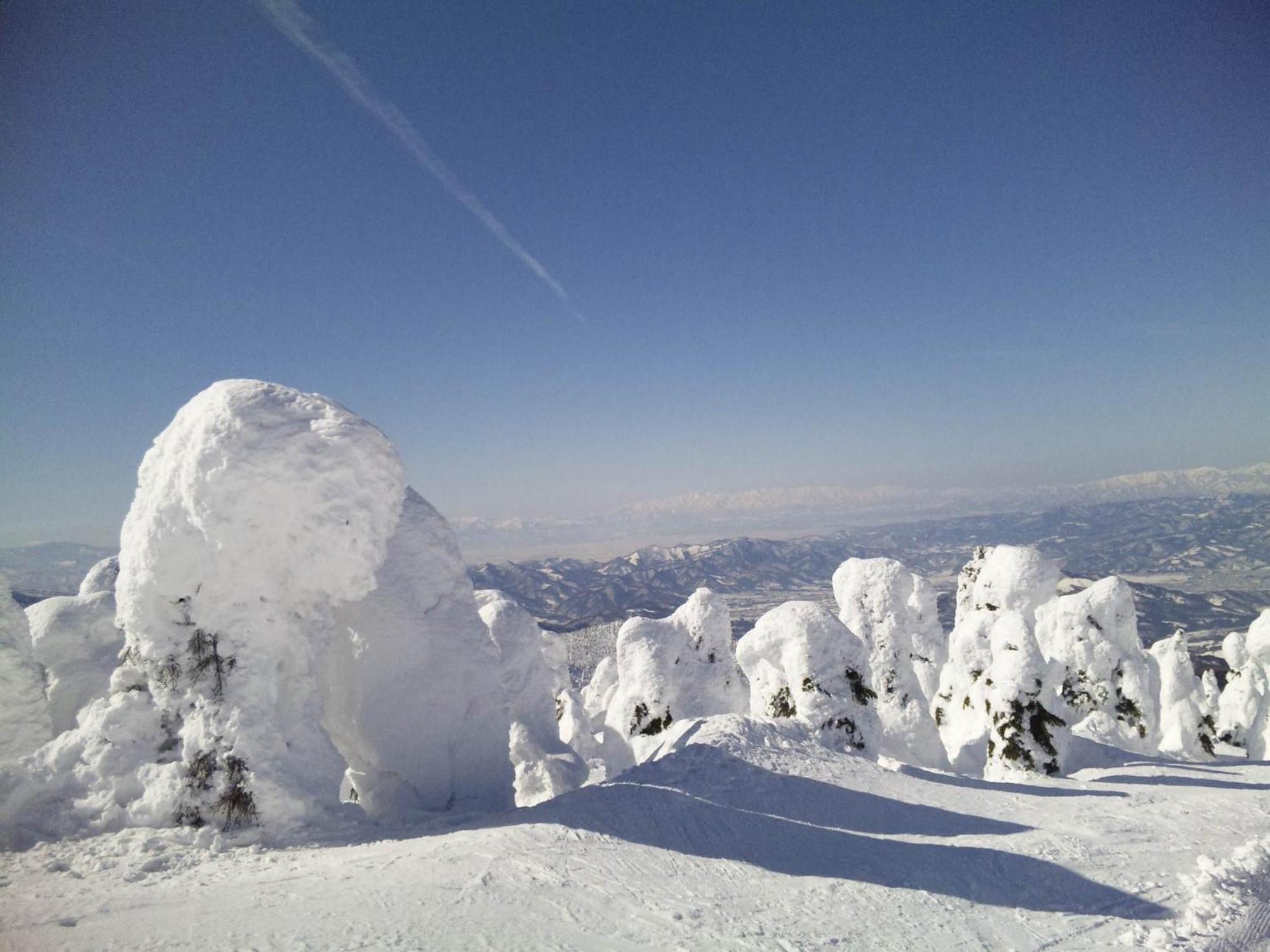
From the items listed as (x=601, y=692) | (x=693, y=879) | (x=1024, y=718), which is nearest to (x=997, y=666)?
(x=1024, y=718)

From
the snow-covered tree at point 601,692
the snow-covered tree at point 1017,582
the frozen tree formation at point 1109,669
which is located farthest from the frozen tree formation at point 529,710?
the frozen tree formation at point 1109,669

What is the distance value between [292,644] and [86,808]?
3.45 m

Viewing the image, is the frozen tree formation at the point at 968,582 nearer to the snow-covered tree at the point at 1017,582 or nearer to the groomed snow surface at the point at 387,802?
the snow-covered tree at the point at 1017,582

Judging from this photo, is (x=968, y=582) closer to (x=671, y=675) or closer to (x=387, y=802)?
(x=671, y=675)

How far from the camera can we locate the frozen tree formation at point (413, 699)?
531 inches

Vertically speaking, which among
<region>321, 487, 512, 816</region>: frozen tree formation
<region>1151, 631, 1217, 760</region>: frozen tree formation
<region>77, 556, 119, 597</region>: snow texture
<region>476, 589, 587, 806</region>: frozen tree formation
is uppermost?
<region>77, 556, 119, 597</region>: snow texture

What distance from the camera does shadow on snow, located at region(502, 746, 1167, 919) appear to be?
10102mm

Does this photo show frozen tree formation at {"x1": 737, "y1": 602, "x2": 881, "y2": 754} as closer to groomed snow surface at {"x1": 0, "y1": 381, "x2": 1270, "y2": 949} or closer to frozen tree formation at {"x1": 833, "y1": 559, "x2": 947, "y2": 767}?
groomed snow surface at {"x1": 0, "y1": 381, "x2": 1270, "y2": 949}

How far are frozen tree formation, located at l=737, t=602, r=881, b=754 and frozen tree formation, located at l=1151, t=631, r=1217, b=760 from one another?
74.8 ft

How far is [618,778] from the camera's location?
14.5m

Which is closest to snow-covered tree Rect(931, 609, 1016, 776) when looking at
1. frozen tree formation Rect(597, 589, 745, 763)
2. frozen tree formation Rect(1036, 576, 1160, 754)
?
frozen tree formation Rect(1036, 576, 1160, 754)

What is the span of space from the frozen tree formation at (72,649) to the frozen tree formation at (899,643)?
82.7 ft

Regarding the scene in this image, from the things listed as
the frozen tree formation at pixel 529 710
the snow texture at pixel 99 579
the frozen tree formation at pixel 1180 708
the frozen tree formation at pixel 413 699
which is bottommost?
the frozen tree formation at pixel 1180 708

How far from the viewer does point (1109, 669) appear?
31188 mm
